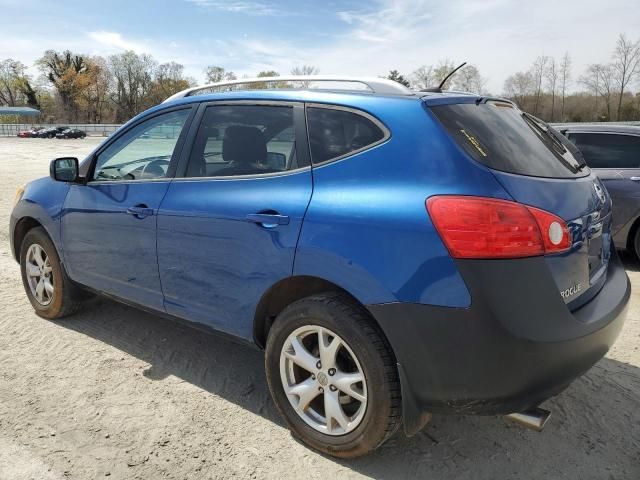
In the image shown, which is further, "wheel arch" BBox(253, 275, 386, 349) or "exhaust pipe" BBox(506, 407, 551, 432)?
"wheel arch" BBox(253, 275, 386, 349)

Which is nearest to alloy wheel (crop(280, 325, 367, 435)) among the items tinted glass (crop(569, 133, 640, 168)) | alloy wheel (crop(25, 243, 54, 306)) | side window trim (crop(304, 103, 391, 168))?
side window trim (crop(304, 103, 391, 168))

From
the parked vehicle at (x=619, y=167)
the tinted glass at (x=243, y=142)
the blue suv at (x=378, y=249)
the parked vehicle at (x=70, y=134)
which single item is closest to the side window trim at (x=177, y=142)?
the blue suv at (x=378, y=249)

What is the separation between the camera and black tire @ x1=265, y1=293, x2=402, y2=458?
2320mm

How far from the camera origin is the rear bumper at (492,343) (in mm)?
2066

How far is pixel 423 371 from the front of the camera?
221cm

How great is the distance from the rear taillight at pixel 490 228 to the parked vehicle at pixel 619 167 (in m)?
4.89

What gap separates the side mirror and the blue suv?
668 millimetres

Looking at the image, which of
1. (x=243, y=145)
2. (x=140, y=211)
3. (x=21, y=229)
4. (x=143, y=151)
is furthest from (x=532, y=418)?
(x=21, y=229)

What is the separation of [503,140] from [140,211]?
2146 mm

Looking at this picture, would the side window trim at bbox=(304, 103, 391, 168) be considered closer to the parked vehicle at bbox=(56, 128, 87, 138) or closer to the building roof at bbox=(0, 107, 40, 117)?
the parked vehicle at bbox=(56, 128, 87, 138)

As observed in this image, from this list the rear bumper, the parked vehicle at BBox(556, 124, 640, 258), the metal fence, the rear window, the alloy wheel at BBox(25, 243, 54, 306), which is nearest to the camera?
the rear bumper

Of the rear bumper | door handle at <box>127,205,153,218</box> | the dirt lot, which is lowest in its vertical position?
the dirt lot

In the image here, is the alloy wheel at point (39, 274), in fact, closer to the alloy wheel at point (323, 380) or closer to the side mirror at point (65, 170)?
the side mirror at point (65, 170)

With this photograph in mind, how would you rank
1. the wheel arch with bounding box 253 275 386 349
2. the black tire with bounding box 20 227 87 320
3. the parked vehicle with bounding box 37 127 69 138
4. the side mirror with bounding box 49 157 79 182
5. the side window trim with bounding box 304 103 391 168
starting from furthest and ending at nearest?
the parked vehicle with bounding box 37 127 69 138
the black tire with bounding box 20 227 87 320
the side mirror with bounding box 49 157 79 182
the wheel arch with bounding box 253 275 386 349
the side window trim with bounding box 304 103 391 168
